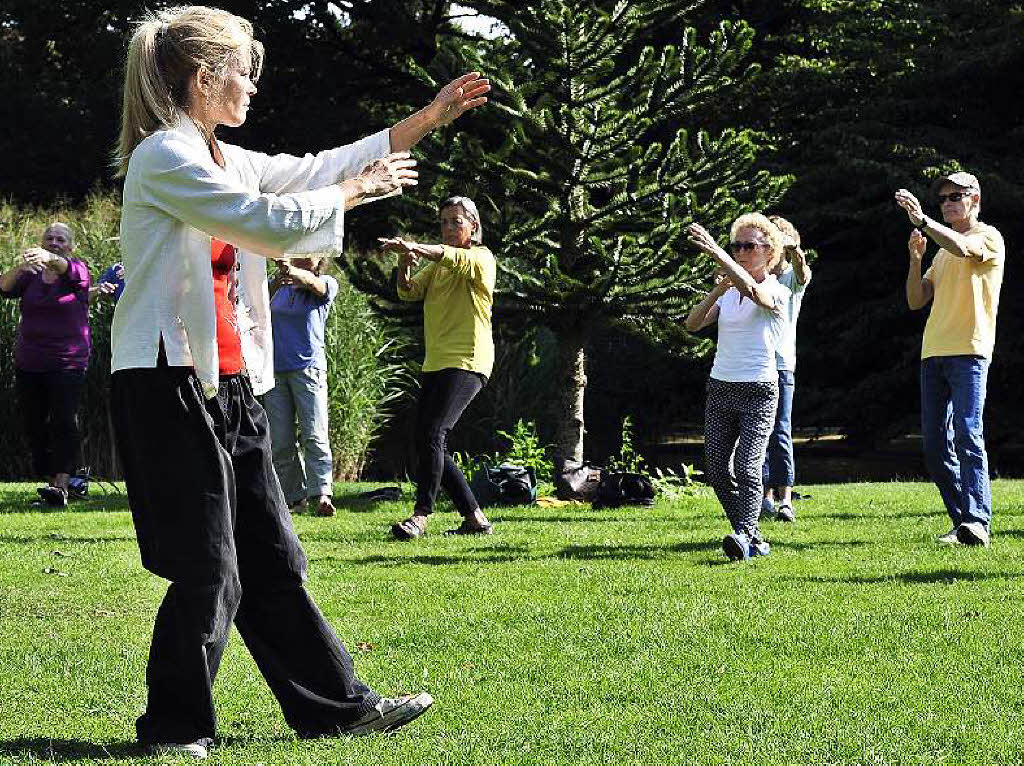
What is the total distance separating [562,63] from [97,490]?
530 centimetres

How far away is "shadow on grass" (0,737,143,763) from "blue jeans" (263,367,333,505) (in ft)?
21.0

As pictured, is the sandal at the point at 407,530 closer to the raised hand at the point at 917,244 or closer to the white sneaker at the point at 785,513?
the white sneaker at the point at 785,513

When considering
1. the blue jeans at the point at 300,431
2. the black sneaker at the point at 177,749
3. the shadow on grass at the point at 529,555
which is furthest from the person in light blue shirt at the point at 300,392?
the black sneaker at the point at 177,749

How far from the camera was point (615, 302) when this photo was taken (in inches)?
484

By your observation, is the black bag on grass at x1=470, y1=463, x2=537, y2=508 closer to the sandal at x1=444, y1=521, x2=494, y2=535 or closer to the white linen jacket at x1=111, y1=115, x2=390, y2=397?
the sandal at x1=444, y1=521, x2=494, y2=535

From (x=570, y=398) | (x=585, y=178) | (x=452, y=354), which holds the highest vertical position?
(x=585, y=178)

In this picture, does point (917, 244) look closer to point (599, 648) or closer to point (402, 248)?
point (402, 248)

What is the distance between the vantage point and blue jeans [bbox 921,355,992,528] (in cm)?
816

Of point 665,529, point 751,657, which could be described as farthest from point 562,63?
point 751,657

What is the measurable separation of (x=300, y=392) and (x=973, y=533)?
4.86 meters

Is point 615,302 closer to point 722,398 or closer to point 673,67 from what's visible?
point 673,67

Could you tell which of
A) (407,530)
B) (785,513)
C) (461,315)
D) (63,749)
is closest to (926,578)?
(785,513)

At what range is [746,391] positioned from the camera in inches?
306

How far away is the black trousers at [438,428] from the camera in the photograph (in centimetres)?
895
